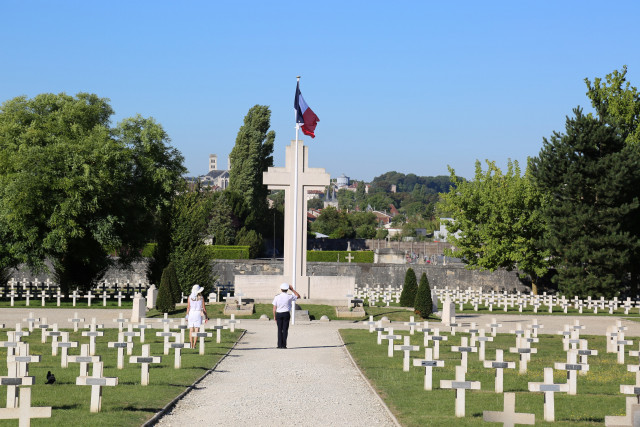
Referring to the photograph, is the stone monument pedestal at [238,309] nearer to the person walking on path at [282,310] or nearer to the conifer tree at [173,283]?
the conifer tree at [173,283]

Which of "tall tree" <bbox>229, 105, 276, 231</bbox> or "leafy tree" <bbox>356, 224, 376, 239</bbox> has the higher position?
"tall tree" <bbox>229, 105, 276, 231</bbox>

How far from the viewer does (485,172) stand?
51.6 metres

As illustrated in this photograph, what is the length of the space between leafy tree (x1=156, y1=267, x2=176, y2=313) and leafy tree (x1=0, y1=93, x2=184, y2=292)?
7.37 metres

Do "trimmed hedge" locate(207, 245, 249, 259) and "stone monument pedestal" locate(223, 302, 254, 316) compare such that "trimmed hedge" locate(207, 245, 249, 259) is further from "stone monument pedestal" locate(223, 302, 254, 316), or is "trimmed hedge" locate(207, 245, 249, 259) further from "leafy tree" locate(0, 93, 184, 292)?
"stone monument pedestal" locate(223, 302, 254, 316)

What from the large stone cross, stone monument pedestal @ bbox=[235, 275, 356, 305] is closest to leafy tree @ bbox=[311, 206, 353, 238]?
stone monument pedestal @ bbox=[235, 275, 356, 305]

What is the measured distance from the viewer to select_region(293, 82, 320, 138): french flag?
32.4m

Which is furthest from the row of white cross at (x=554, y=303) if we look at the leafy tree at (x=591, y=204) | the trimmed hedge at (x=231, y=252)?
the trimmed hedge at (x=231, y=252)

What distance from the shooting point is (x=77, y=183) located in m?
39.3

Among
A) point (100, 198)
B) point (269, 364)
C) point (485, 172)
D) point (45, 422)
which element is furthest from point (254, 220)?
point (45, 422)

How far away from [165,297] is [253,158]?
4752 centimetres

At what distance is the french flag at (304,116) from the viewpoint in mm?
32375

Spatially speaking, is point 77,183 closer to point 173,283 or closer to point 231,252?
point 173,283

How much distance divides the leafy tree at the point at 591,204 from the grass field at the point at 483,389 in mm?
20827

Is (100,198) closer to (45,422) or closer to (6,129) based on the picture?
(6,129)
